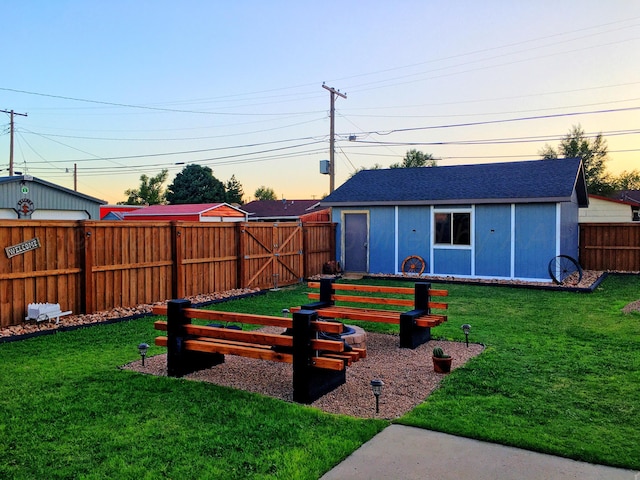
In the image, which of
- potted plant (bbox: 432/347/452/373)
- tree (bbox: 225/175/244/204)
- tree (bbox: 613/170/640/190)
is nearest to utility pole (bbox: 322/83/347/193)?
potted plant (bbox: 432/347/452/373)

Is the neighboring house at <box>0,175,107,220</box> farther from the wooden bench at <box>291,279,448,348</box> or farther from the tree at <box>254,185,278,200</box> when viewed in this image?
the tree at <box>254,185,278,200</box>

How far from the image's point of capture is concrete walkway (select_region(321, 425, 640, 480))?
Result: 315 cm

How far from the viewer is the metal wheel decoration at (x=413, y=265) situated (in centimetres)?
1551

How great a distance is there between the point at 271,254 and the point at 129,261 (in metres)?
4.40

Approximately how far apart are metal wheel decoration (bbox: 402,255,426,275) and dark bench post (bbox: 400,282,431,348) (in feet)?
27.4

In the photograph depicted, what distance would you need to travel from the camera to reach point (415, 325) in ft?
22.1

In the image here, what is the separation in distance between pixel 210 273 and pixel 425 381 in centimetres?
721

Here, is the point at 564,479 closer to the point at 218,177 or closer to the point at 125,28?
the point at 125,28

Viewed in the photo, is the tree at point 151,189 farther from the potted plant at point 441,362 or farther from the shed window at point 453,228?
the potted plant at point 441,362

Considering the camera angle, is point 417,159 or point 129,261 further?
point 417,159

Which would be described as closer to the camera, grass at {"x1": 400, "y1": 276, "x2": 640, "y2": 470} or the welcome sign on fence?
grass at {"x1": 400, "y1": 276, "x2": 640, "y2": 470}

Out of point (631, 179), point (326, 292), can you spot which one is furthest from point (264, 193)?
point (326, 292)

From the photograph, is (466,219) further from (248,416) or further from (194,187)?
(194,187)

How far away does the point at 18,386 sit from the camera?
4957mm
